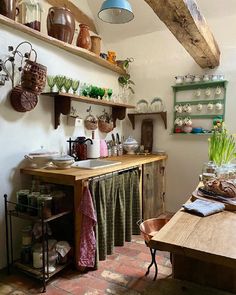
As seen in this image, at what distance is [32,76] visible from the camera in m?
2.06

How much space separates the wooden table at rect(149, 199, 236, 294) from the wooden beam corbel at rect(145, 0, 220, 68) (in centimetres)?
138

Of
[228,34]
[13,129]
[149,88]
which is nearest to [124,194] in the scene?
[13,129]

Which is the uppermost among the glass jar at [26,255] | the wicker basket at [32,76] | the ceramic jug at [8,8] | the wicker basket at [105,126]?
the ceramic jug at [8,8]

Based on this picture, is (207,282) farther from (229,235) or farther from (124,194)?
(124,194)

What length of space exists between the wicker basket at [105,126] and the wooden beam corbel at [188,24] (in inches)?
53.2

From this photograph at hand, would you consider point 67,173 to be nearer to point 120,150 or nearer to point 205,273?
point 205,273

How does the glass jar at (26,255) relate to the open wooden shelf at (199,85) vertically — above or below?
below

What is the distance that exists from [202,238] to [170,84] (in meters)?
2.82

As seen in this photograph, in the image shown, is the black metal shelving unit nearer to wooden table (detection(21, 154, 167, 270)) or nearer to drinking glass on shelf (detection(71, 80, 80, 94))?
wooden table (detection(21, 154, 167, 270))

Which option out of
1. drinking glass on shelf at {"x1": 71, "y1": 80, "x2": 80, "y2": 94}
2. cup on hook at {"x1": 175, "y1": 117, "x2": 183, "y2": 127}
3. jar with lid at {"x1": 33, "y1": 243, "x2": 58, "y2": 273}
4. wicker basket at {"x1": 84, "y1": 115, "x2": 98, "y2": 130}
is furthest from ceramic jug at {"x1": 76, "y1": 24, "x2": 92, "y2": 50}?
jar with lid at {"x1": 33, "y1": 243, "x2": 58, "y2": 273}

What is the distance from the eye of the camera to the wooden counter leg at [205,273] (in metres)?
1.39

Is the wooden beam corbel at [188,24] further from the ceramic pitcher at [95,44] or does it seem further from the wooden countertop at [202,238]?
the wooden countertop at [202,238]

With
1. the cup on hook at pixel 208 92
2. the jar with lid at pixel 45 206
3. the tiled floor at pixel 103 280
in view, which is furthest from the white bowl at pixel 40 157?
the cup on hook at pixel 208 92

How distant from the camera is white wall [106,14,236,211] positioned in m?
3.18
